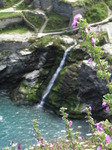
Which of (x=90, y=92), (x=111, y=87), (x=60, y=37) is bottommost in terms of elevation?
(x=90, y=92)

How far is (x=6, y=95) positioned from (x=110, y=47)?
12145mm

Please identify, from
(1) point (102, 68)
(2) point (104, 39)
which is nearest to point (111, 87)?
(1) point (102, 68)

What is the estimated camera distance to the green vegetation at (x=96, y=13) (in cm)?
3816

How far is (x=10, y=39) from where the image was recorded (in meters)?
34.1

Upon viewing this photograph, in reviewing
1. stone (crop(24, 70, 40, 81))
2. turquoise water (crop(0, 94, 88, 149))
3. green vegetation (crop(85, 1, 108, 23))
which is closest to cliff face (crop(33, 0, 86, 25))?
green vegetation (crop(85, 1, 108, 23))

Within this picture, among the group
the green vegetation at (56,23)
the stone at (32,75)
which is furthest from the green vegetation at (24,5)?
the stone at (32,75)

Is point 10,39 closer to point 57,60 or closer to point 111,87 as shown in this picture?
point 57,60

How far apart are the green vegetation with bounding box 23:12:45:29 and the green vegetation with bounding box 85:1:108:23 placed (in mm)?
6005

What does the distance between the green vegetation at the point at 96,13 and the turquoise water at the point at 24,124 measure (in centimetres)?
1530

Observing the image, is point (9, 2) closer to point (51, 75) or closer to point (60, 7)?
point (60, 7)

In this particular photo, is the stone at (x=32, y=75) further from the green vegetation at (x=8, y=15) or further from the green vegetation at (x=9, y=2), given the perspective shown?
the green vegetation at (x=9, y=2)

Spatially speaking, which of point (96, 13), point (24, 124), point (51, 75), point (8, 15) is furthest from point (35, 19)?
point (24, 124)

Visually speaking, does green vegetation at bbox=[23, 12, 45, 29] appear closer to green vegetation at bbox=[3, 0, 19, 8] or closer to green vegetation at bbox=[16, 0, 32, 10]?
green vegetation at bbox=[16, 0, 32, 10]

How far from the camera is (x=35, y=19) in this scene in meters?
38.9
